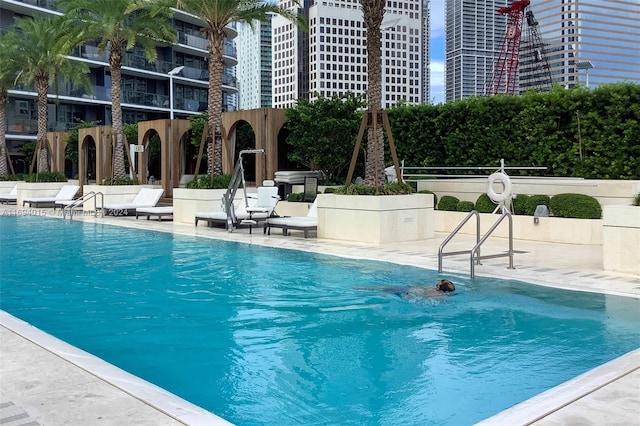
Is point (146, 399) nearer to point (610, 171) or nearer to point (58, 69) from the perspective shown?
point (610, 171)

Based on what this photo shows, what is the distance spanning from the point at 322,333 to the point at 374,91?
387 inches

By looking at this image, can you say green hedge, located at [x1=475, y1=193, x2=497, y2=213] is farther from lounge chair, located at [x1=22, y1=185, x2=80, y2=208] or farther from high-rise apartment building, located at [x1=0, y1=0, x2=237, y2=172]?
high-rise apartment building, located at [x1=0, y1=0, x2=237, y2=172]

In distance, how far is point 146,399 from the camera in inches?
168

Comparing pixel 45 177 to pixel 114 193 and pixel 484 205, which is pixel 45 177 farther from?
pixel 484 205

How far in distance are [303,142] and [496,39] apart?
536ft

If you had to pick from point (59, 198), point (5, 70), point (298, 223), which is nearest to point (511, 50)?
point (5, 70)

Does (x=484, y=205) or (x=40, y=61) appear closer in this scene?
(x=484, y=205)

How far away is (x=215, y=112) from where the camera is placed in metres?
22.0

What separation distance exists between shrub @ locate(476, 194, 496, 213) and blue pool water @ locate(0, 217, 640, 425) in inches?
230

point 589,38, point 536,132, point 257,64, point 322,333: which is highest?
point 257,64

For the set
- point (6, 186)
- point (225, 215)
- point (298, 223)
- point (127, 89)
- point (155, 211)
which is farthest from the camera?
point (127, 89)

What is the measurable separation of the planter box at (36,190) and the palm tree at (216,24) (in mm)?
13829

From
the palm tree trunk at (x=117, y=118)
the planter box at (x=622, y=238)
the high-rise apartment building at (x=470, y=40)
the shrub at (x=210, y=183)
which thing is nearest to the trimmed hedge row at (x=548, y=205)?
the planter box at (x=622, y=238)

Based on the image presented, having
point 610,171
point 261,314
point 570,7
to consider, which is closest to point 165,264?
point 261,314
